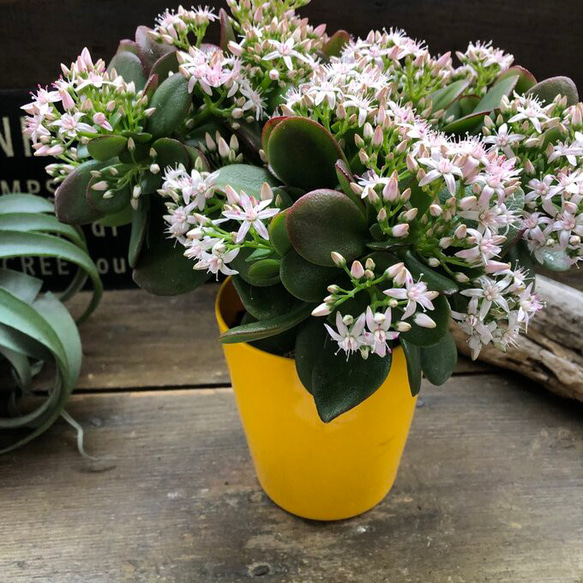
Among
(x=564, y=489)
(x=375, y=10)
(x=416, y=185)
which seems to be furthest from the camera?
(x=375, y=10)

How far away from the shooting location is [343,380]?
491 millimetres

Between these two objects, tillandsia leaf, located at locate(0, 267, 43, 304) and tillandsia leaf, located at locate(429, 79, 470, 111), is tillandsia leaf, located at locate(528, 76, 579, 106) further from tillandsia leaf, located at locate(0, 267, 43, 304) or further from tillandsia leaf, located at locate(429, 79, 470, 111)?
tillandsia leaf, located at locate(0, 267, 43, 304)

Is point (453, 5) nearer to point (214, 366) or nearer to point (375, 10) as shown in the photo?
point (375, 10)

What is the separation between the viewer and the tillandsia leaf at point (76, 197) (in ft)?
1.74

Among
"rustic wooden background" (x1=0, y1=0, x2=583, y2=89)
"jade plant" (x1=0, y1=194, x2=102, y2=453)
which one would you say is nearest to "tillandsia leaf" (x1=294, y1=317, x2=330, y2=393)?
"jade plant" (x1=0, y1=194, x2=102, y2=453)

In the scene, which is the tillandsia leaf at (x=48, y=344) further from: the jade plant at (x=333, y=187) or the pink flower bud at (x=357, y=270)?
the pink flower bud at (x=357, y=270)

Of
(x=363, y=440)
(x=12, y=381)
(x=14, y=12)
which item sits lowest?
(x=12, y=381)

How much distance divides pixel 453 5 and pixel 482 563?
2.46ft

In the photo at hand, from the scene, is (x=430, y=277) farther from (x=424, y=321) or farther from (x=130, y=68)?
(x=130, y=68)

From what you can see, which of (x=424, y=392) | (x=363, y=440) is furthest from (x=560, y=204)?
(x=424, y=392)

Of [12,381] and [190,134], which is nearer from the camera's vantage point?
[190,134]

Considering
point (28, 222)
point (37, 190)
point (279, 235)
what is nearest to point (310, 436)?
point (279, 235)

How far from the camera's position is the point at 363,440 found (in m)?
0.61

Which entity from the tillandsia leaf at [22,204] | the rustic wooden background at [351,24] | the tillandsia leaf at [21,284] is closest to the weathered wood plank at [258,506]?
the tillandsia leaf at [21,284]
